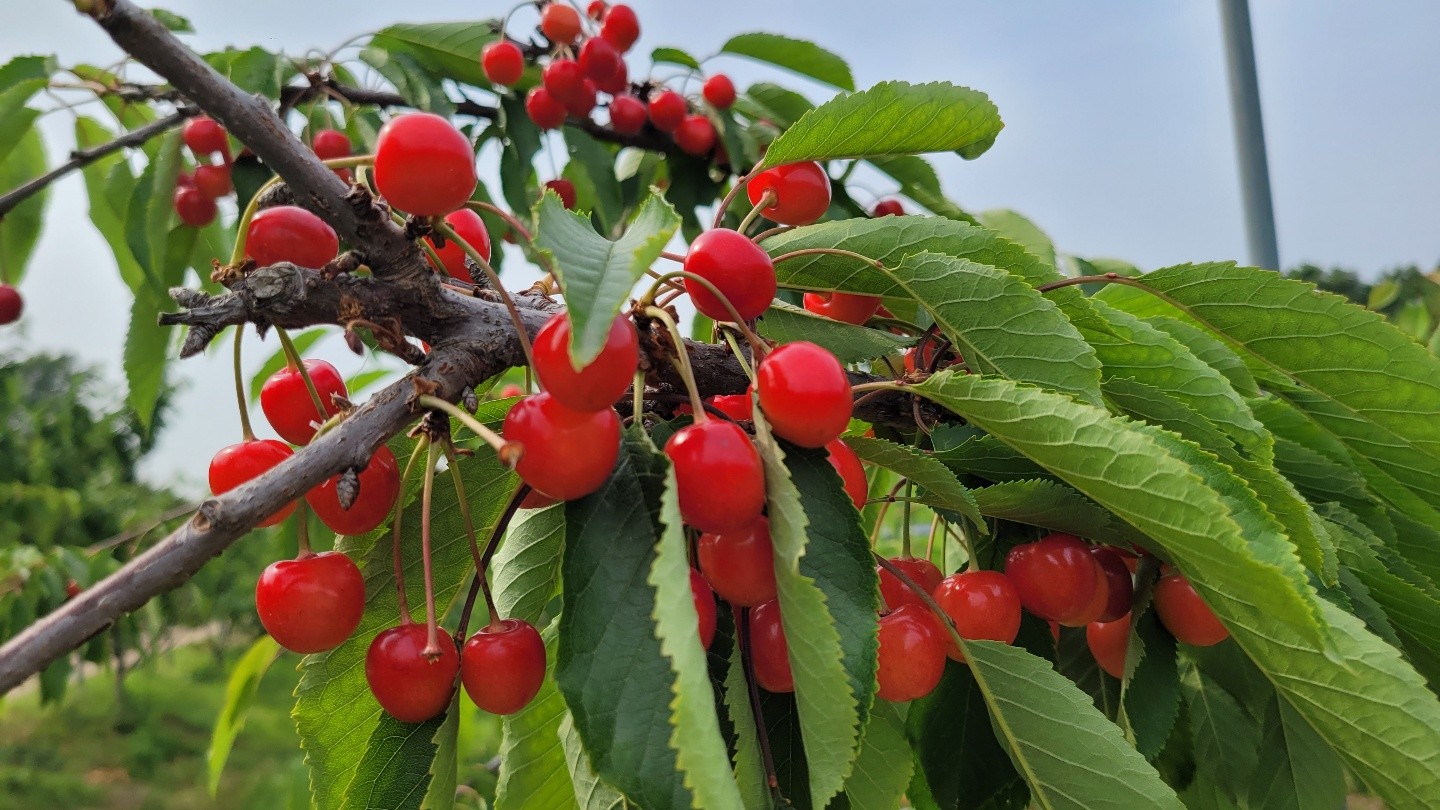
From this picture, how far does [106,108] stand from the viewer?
2.10 metres

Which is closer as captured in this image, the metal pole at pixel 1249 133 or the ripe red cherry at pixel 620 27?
the metal pole at pixel 1249 133

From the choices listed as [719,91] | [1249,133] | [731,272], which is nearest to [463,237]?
[731,272]

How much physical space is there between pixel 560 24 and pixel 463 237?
1611mm

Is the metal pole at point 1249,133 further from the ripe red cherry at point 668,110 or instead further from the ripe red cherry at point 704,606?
the ripe red cherry at point 704,606

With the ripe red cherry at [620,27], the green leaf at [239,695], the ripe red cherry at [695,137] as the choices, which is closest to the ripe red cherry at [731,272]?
the ripe red cherry at [695,137]

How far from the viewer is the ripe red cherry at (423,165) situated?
563 millimetres

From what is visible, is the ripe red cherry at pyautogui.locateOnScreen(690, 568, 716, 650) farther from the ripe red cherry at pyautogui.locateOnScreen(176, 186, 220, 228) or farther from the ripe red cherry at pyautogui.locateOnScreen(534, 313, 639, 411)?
the ripe red cherry at pyautogui.locateOnScreen(176, 186, 220, 228)

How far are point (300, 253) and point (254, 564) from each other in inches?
447

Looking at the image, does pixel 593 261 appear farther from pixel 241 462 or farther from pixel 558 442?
pixel 241 462

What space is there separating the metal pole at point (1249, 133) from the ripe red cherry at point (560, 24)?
4.89 feet

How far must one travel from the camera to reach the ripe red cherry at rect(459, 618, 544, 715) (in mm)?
618

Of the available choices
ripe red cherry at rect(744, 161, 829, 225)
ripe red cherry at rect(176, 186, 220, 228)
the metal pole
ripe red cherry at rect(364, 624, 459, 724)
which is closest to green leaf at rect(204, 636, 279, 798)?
ripe red cherry at rect(176, 186, 220, 228)

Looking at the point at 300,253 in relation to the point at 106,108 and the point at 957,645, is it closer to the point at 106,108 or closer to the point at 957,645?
the point at 957,645

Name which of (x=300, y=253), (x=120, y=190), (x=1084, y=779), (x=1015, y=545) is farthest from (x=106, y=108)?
(x=1084, y=779)
